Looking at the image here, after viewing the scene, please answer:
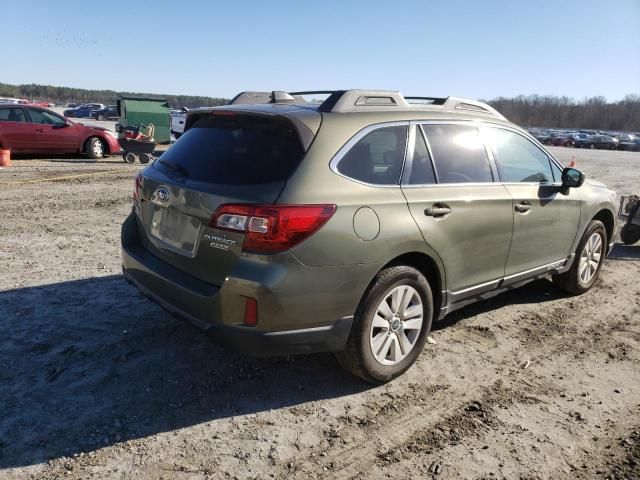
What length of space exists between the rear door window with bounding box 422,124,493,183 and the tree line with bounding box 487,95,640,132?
456ft

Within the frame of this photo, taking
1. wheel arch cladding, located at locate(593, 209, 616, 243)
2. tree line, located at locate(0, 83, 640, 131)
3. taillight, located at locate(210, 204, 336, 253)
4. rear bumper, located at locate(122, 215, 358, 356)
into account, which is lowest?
rear bumper, located at locate(122, 215, 358, 356)

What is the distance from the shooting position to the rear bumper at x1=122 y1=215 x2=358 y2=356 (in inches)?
116

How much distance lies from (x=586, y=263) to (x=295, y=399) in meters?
3.81

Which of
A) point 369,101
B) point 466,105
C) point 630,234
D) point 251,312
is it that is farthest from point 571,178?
point 630,234

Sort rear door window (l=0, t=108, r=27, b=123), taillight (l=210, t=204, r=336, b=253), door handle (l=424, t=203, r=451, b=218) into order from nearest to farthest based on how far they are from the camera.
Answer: taillight (l=210, t=204, r=336, b=253) < door handle (l=424, t=203, r=451, b=218) < rear door window (l=0, t=108, r=27, b=123)

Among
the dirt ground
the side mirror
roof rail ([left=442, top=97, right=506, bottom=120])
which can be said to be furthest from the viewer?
the side mirror

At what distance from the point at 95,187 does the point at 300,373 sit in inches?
341

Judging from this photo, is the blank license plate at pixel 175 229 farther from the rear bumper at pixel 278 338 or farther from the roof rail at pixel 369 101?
the roof rail at pixel 369 101

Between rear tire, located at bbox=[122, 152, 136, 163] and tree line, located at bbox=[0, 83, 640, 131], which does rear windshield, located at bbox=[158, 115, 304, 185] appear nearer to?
rear tire, located at bbox=[122, 152, 136, 163]

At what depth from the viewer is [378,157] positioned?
137 inches

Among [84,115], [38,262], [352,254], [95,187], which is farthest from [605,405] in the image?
[84,115]

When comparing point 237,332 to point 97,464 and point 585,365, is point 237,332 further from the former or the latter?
point 585,365

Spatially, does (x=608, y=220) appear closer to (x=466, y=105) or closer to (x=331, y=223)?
(x=466, y=105)

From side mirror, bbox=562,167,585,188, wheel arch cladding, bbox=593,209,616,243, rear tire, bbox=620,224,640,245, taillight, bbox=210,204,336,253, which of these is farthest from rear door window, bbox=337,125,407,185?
rear tire, bbox=620,224,640,245
